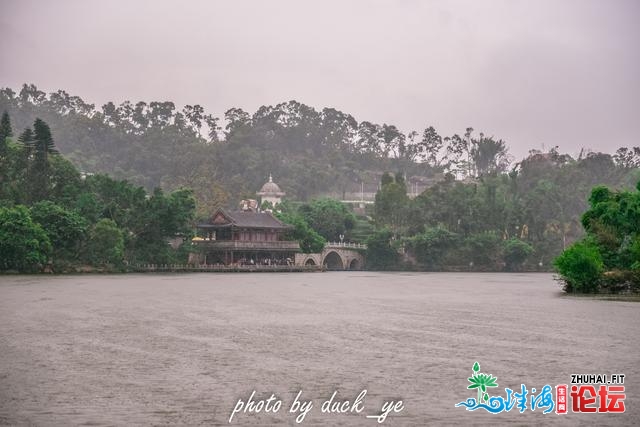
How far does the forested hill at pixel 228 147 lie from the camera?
509 ft

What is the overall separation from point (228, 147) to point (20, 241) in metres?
91.3

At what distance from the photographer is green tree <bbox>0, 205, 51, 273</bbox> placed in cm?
7175

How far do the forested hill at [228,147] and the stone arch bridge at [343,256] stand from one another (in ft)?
73.3

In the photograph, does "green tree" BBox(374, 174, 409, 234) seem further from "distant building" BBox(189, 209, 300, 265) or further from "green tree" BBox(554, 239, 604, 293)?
"green tree" BBox(554, 239, 604, 293)

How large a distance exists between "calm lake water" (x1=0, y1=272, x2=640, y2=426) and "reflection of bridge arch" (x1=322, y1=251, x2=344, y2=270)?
6545 centimetres

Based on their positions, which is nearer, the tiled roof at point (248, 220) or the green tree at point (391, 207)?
the tiled roof at point (248, 220)

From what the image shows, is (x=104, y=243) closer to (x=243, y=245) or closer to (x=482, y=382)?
(x=243, y=245)

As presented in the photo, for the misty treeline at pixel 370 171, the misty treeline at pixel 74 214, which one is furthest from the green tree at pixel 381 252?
the misty treeline at pixel 74 214

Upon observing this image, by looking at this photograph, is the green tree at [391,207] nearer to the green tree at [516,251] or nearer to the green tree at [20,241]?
the green tree at [516,251]

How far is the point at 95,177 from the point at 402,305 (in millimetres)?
51586

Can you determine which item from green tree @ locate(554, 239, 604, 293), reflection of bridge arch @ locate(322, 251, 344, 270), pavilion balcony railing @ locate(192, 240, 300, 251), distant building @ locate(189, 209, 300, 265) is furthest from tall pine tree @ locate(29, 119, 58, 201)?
green tree @ locate(554, 239, 604, 293)

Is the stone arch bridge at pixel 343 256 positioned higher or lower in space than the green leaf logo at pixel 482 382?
higher

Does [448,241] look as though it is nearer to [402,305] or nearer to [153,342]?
[402,305]

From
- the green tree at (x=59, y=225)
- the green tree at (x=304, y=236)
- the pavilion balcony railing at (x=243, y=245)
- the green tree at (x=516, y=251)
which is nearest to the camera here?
the green tree at (x=59, y=225)
